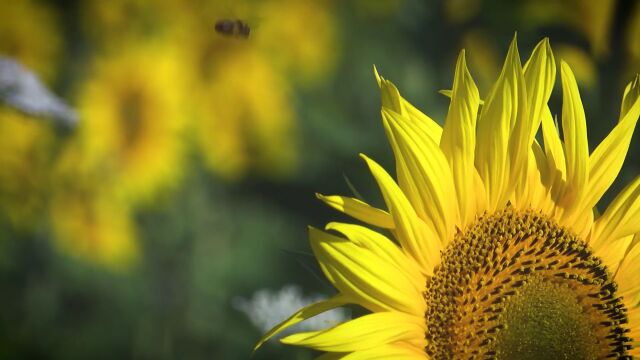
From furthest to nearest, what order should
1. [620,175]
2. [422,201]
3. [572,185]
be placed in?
[620,175]
[572,185]
[422,201]

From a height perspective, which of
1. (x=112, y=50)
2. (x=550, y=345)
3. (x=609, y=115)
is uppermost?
(x=112, y=50)

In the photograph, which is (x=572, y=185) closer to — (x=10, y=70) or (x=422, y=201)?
(x=422, y=201)

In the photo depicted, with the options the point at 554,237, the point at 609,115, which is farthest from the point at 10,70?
the point at 609,115

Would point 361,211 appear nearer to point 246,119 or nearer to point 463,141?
point 463,141

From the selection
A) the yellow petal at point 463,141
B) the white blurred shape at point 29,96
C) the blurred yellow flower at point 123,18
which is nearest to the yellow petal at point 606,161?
the yellow petal at point 463,141

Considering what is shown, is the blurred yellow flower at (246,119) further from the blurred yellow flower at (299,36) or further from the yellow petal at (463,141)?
the yellow petal at (463,141)

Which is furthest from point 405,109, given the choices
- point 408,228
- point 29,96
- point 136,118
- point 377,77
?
point 29,96

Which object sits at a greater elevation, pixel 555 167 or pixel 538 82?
pixel 538 82

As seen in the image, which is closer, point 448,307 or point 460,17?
point 448,307
